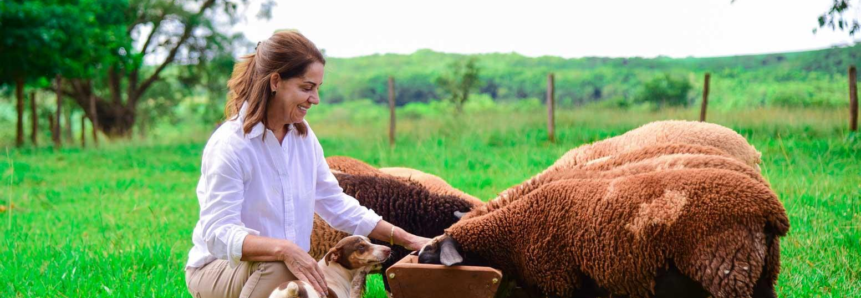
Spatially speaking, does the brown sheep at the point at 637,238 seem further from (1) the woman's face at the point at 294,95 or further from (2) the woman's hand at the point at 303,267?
(1) the woman's face at the point at 294,95

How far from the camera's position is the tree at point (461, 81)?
1533 inches

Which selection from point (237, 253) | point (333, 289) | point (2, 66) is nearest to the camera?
point (237, 253)

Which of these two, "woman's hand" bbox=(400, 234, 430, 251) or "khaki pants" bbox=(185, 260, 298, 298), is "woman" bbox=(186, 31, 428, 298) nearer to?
"khaki pants" bbox=(185, 260, 298, 298)

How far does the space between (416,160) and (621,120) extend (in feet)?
19.8

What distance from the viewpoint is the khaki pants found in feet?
11.7

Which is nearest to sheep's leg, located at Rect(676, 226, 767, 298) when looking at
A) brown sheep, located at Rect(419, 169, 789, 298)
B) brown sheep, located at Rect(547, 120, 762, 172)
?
brown sheep, located at Rect(419, 169, 789, 298)

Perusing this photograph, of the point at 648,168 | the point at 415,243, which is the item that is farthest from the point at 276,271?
the point at 648,168

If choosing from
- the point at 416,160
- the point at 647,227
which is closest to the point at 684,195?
the point at 647,227

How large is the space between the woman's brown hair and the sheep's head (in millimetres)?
1050

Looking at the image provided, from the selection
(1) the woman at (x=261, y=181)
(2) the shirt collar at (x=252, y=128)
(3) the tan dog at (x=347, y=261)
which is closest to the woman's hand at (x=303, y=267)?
(1) the woman at (x=261, y=181)

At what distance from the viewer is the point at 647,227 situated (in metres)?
3.53

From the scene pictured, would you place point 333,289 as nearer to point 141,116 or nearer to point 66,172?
point 66,172

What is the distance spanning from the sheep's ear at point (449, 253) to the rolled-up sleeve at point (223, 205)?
3.01 ft

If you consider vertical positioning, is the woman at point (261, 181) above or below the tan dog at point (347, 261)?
above
